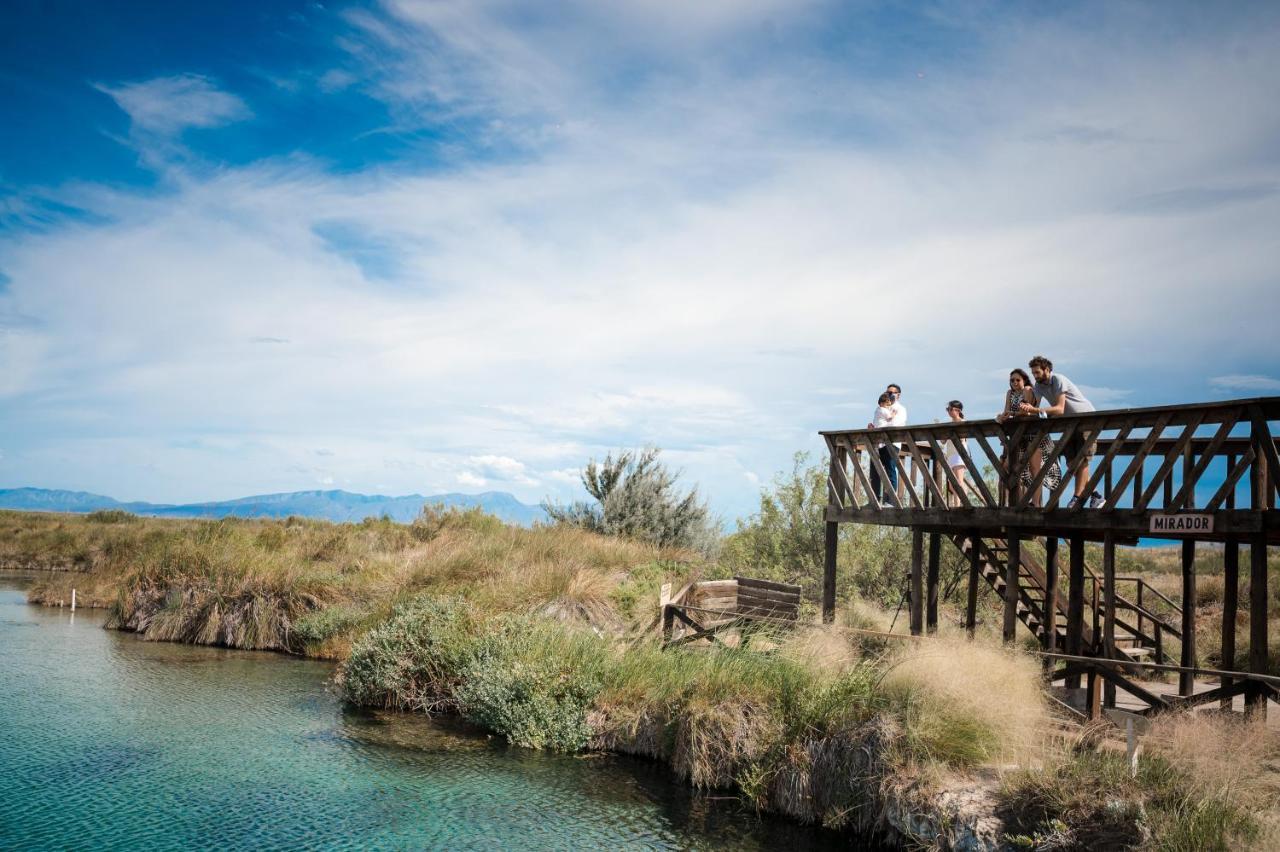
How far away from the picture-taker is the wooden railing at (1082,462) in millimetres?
9859

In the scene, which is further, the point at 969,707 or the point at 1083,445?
the point at 1083,445

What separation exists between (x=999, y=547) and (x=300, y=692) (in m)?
12.7

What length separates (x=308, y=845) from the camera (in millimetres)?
8391

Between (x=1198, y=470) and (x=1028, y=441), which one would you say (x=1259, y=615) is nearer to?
(x=1198, y=470)

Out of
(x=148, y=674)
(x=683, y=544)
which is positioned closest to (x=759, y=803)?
(x=148, y=674)

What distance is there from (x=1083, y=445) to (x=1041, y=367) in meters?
1.22

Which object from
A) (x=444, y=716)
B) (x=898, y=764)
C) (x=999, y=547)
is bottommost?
(x=444, y=716)

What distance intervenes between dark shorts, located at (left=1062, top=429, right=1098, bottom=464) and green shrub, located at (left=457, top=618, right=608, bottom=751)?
23.7ft

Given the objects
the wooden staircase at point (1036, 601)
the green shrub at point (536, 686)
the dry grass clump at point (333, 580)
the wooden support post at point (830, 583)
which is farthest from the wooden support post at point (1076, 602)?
the dry grass clump at point (333, 580)

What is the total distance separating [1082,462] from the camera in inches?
446

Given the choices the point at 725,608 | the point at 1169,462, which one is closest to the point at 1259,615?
the point at 1169,462

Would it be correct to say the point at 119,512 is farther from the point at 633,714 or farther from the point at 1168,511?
the point at 1168,511

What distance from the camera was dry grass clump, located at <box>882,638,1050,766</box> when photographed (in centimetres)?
899

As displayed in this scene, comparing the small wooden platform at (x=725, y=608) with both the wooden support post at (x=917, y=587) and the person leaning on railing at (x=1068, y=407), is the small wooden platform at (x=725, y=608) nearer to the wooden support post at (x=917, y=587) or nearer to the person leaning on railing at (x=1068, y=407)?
the wooden support post at (x=917, y=587)
